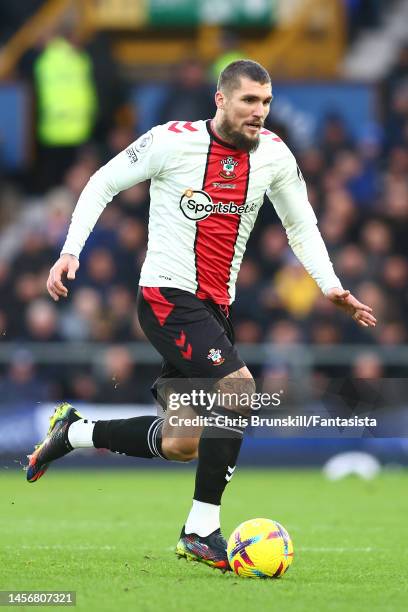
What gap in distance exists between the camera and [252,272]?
15555 mm

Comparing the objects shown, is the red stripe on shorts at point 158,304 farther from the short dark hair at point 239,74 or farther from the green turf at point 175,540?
the green turf at point 175,540

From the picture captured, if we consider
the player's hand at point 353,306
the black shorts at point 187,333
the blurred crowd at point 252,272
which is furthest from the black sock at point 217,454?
the blurred crowd at point 252,272

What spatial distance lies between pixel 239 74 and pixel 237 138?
331mm

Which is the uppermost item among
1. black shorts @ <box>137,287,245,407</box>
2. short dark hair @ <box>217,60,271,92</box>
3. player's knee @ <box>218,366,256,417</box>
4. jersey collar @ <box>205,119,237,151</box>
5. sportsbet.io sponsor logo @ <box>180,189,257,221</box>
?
short dark hair @ <box>217,60,271,92</box>

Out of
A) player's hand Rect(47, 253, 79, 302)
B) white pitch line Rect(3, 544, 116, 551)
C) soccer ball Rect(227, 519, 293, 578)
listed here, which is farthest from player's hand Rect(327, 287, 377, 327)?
white pitch line Rect(3, 544, 116, 551)

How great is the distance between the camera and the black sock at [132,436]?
7375mm

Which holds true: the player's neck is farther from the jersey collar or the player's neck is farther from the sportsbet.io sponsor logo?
the sportsbet.io sponsor logo


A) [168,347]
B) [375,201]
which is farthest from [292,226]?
[375,201]

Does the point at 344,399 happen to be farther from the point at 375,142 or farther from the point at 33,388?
the point at 375,142

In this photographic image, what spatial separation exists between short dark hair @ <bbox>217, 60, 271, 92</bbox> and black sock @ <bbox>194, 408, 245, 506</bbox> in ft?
5.47

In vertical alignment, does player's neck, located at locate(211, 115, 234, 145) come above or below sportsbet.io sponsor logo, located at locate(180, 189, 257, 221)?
above

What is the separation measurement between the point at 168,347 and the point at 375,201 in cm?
995

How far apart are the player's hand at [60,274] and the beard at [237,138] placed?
1056mm

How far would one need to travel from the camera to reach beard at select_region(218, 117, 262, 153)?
7.32 meters
